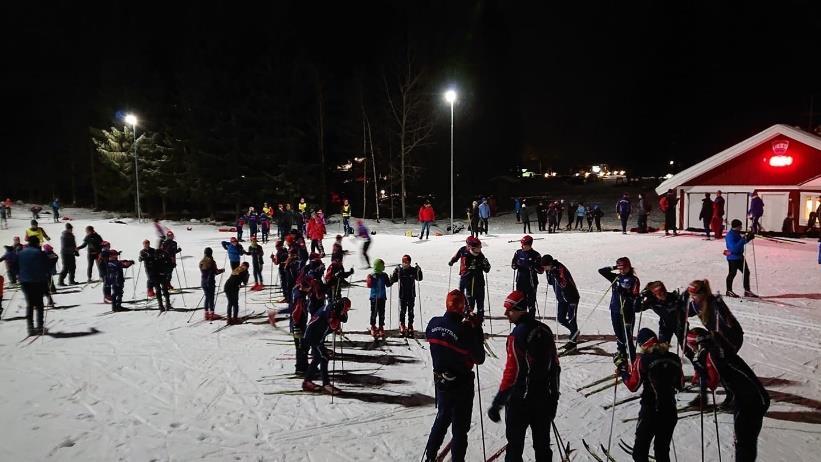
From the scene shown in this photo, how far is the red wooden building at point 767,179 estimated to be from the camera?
22641 mm

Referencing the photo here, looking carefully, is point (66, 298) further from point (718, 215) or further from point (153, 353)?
point (718, 215)

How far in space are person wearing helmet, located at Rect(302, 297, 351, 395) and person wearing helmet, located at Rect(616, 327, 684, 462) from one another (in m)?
4.15

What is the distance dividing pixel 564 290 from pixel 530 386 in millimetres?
4164

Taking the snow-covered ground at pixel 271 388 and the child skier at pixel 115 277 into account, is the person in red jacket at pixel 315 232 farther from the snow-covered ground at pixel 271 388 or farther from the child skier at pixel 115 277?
the child skier at pixel 115 277

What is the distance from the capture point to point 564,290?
8.57 meters

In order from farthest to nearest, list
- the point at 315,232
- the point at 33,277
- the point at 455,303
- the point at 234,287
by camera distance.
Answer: the point at 315,232 → the point at 234,287 → the point at 33,277 → the point at 455,303

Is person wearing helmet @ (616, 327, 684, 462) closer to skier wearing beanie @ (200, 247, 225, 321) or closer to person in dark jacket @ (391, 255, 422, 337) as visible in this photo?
person in dark jacket @ (391, 255, 422, 337)

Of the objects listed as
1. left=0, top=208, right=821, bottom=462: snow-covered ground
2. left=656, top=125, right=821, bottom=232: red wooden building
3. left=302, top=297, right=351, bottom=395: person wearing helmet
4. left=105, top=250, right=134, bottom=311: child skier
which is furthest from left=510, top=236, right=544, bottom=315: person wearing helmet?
left=656, top=125, right=821, bottom=232: red wooden building

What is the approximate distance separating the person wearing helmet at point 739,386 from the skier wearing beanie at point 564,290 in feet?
11.3

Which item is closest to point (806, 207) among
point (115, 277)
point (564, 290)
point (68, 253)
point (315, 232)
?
point (564, 290)

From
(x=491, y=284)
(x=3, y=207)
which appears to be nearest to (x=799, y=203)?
(x=491, y=284)

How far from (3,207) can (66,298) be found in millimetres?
23365

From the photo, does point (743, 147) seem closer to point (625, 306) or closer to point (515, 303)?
point (625, 306)

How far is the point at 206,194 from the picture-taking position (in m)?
38.0
